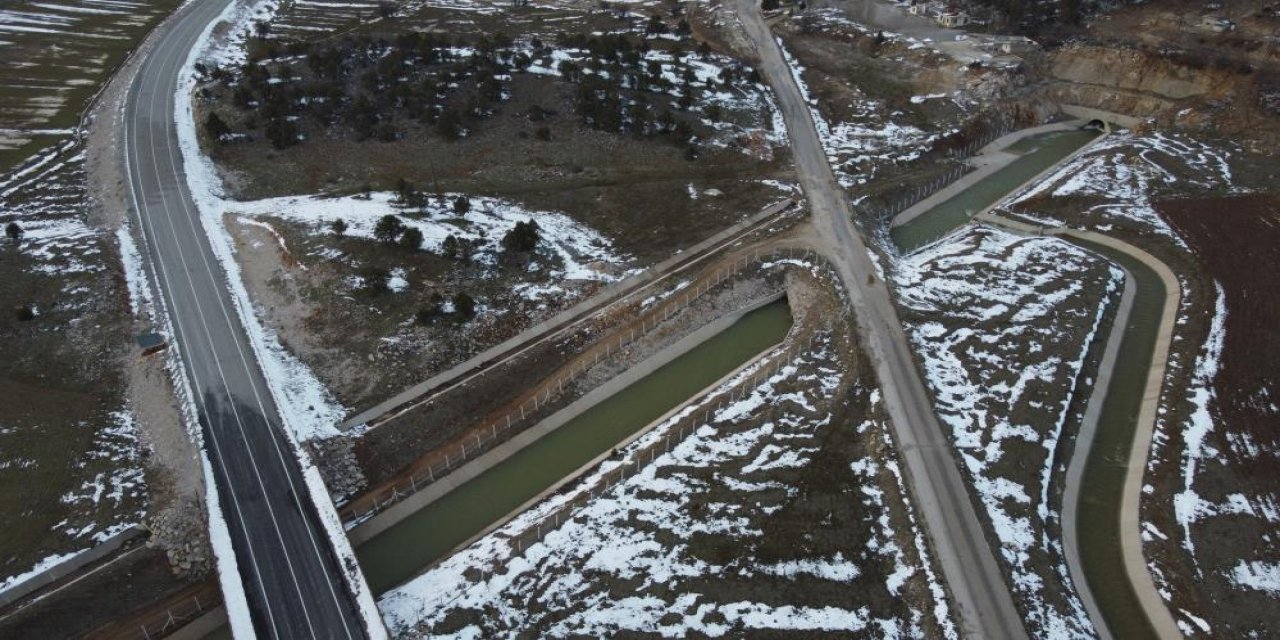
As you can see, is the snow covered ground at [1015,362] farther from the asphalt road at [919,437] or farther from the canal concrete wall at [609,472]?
the canal concrete wall at [609,472]

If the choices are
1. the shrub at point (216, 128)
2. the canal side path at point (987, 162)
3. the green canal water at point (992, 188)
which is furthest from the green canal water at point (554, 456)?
the shrub at point (216, 128)

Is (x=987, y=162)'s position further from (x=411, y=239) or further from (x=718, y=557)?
(x=411, y=239)

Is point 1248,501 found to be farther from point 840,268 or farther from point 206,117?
point 206,117

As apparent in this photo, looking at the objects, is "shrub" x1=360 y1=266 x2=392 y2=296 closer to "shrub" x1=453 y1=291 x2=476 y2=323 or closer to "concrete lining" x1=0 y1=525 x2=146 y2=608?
"shrub" x1=453 y1=291 x2=476 y2=323

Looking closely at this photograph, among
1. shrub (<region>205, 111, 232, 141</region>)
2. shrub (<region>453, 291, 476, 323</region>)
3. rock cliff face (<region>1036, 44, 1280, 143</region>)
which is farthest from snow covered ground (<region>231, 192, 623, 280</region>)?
rock cliff face (<region>1036, 44, 1280, 143</region>)

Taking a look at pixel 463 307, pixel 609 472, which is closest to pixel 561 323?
pixel 463 307

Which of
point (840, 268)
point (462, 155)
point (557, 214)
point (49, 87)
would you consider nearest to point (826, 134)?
point (840, 268)
